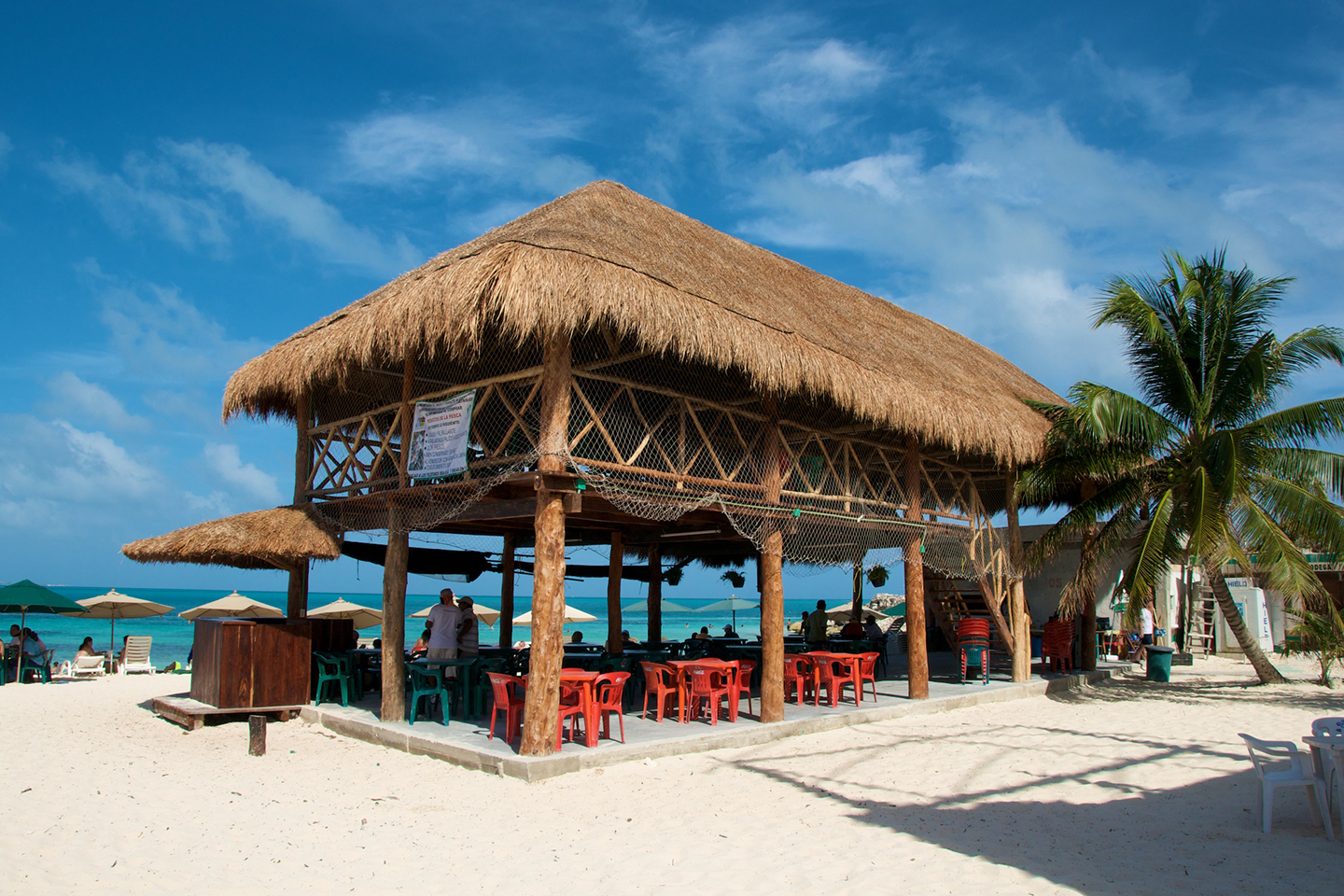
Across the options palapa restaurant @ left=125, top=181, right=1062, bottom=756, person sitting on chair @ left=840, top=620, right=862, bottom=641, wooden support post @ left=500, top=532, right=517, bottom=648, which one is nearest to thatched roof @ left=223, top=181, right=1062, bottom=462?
palapa restaurant @ left=125, top=181, right=1062, bottom=756

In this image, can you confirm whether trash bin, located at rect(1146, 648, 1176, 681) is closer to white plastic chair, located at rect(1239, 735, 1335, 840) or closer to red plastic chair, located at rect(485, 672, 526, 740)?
white plastic chair, located at rect(1239, 735, 1335, 840)

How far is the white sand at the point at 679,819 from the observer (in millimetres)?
4453

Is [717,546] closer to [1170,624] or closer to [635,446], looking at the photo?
[635,446]

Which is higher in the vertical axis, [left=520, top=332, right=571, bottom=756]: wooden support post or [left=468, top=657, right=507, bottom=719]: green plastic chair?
[left=520, top=332, right=571, bottom=756]: wooden support post

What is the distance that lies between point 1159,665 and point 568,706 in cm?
1119

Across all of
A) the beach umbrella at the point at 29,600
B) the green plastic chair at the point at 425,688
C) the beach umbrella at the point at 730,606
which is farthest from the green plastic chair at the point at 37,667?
the beach umbrella at the point at 730,606

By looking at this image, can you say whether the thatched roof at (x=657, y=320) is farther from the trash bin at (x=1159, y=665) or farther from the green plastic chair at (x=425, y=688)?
the trash bin at (x=1159, y=665)

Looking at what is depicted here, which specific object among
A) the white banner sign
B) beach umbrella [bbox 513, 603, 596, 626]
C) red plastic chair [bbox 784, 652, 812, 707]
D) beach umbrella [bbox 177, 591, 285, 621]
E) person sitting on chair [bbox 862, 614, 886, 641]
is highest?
the white banner sign

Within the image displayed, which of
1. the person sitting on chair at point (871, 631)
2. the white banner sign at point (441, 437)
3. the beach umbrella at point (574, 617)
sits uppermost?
the white banner sign at point (441, 437)

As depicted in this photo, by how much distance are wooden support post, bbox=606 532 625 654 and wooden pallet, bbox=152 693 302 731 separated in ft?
15.0

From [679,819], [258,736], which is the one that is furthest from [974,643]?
[258,736]

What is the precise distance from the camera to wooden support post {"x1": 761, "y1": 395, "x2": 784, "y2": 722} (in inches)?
339

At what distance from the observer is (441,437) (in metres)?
7.93

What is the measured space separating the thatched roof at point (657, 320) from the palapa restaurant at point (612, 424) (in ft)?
0.11
